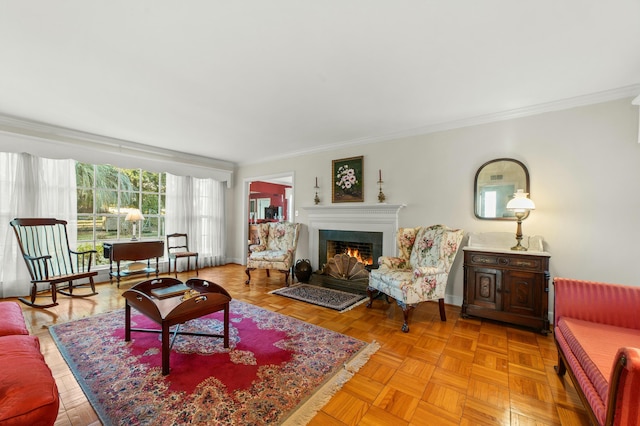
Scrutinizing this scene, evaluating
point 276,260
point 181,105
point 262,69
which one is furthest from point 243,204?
point 262,69

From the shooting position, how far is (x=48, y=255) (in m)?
3.36

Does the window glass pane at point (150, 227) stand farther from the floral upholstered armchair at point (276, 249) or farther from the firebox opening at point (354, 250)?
the firebox opening at point (354, 250)

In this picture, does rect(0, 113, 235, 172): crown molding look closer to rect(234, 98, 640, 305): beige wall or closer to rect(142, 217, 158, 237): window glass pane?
rect(142, 217, 158, 237): window glass pane

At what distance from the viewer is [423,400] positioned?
5.30 feet

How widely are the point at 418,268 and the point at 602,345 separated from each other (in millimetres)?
1395

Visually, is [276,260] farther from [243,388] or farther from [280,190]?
[280,190]

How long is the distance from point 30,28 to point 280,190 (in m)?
6.79

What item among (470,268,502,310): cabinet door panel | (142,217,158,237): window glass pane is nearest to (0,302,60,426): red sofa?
(470,268,502,310): cabinet door panel

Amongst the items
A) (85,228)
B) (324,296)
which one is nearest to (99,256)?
(85,228)

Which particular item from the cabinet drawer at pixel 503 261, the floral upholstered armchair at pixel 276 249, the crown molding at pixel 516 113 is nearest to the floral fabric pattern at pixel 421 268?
the cabinet drawer at pixel 503 261

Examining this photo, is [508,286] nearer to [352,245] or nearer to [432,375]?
[432,375]

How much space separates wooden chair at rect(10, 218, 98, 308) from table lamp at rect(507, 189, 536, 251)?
488cm

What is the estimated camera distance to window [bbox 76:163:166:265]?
4.23 m

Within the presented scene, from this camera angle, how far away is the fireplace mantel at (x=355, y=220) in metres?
3.81
